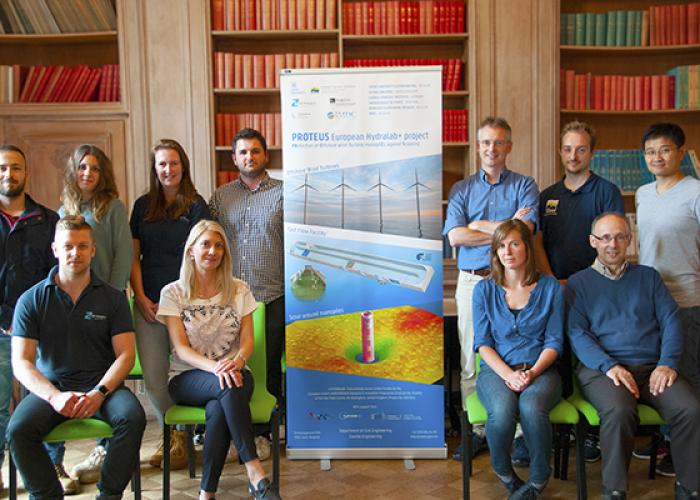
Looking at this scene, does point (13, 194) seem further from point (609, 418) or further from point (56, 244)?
point (609, 418)

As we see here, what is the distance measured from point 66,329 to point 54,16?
306 cm

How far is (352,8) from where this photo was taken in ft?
16.1

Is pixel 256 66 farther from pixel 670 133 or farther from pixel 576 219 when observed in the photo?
pixel 670 133

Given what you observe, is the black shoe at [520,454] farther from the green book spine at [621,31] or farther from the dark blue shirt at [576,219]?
the green book spine at [621,31]

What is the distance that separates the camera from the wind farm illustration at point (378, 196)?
3424 millimetres

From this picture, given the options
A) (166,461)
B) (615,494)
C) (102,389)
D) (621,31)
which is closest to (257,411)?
(166,461)

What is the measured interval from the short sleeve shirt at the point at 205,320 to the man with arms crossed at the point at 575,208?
148 centimetres

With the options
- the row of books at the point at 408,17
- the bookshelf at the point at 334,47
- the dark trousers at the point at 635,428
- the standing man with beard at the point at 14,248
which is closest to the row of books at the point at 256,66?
the bookshelf at the point at 334,47

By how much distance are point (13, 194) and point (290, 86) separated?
1346 millimetres

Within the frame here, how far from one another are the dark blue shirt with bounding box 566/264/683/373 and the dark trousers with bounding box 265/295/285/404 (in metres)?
1.41

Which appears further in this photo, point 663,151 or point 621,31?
point 621,31

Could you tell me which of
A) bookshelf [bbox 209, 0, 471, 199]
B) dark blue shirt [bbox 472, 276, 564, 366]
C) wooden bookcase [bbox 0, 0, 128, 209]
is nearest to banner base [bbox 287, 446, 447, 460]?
dark blue shirt [bbox 472, 276, 564, 366]

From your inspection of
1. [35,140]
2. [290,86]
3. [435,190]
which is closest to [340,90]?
[290,86]

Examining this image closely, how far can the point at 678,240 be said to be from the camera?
316cm
